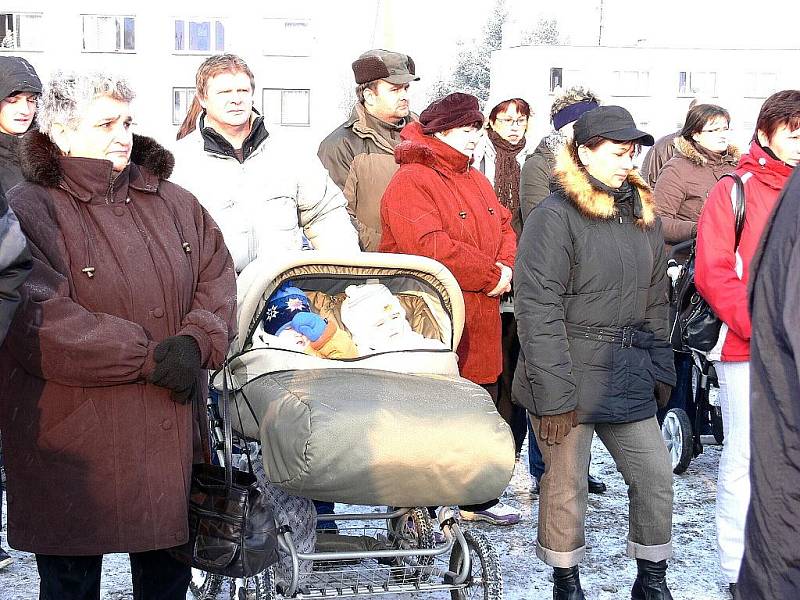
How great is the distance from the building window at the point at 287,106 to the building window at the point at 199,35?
241cm

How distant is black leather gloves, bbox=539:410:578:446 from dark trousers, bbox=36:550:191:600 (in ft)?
5.27

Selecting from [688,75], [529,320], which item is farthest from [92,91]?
[688,75]

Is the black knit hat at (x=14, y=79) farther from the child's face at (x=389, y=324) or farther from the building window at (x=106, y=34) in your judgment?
the building window at (x=106, y=34)

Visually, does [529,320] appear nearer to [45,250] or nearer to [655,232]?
[655,232]

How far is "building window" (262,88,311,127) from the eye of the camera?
38.6 metres

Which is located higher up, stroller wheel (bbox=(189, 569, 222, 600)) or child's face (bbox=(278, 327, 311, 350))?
child's face (bbox=(278, 327, 311, 350))

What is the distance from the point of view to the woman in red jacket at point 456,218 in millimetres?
5445

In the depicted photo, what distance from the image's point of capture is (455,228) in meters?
5.57

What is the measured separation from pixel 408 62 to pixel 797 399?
474cm

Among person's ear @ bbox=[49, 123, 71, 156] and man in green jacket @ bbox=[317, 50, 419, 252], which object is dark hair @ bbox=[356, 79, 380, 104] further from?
person's ear @ bbox=[49, 123, 71, 156]

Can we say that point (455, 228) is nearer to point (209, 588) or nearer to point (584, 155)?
point (584, 155)

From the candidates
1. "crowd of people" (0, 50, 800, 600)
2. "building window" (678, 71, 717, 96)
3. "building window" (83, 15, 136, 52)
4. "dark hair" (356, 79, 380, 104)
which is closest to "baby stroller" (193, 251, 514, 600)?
"crowd of people" (0, 50, 800, 600)

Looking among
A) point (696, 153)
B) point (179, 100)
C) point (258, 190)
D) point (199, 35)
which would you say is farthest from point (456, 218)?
point (199, 35)

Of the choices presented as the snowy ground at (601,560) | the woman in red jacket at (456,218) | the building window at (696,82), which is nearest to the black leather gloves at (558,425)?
the snowy ground at (601,560)
